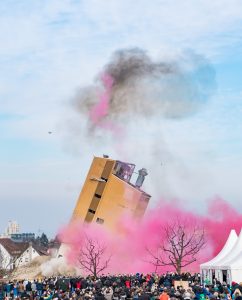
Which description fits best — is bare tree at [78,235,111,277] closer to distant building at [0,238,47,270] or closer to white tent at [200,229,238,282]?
white tent at [200,229,238,282]

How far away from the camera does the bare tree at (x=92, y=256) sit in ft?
214

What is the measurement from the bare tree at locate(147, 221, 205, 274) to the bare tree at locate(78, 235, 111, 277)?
4.51 m

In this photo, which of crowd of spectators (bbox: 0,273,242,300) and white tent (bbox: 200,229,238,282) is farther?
white tent (bbox: 200,229,238,282)

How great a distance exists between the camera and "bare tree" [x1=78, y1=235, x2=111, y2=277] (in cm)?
6538

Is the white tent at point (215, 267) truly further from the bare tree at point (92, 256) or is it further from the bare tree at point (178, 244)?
the bare tree at point (92, 256)

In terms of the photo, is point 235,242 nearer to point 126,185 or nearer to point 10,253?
point 126,185

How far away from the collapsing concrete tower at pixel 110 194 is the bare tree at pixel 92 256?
8.24 ft

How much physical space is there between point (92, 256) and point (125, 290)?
30314 mm

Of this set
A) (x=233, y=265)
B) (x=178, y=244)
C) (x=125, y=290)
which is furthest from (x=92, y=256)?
(x=125, y=290)

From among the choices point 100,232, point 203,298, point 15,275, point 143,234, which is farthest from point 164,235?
point 203,298

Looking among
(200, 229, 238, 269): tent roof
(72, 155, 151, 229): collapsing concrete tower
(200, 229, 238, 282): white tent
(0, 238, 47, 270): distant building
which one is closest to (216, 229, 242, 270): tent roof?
A: (200, 229, 238, 282): white tent

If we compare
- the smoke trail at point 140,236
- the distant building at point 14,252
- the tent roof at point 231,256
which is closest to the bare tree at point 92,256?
the smoke trail at point 140,236

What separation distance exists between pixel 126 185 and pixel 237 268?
86.1 feet

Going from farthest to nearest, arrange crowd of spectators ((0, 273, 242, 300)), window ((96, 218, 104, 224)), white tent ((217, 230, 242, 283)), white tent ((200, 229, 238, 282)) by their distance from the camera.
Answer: window ((96, 218, 104, 224))
white tent ((200, 229, 238, 282))
white tent ((217, 230, 242, 283))
crowd of spectators ((0, 273, 242, 300))
